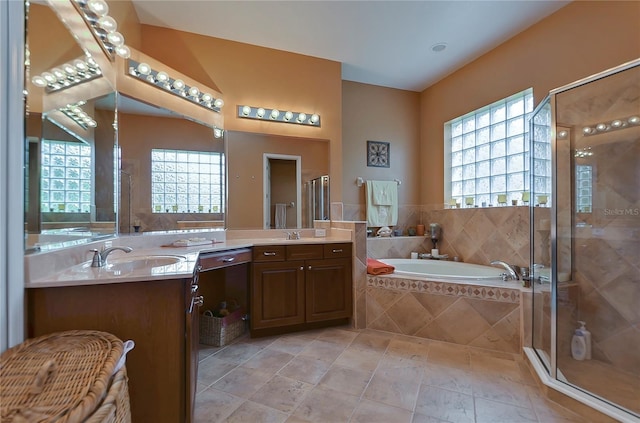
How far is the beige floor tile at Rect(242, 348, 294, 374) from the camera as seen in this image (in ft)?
6.55

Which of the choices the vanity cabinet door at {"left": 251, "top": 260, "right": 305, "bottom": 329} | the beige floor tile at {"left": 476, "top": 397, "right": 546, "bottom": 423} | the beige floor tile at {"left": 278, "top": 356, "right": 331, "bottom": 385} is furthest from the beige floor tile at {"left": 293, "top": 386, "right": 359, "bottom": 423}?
the vanity cabinet door at {"left": 251, "top": 260, "right": 305, "bottom": 329}

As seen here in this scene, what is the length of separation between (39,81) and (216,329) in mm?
1952

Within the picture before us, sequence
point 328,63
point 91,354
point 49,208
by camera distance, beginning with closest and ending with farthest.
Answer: point 91,354 < point 49,208 < point 328,63

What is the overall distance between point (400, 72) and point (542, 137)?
193 centimetres

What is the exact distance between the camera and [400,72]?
3.59 meters

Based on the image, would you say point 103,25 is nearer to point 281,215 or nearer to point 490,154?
point 281,215

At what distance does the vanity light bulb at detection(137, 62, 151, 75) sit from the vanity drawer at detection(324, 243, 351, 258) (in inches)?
81.8

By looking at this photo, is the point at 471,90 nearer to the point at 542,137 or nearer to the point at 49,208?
the point at 542,137

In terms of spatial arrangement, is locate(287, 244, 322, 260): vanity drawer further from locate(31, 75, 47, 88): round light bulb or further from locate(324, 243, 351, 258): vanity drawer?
locate(31, 75, 47, 88): round light bulb

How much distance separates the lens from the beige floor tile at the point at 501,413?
4.88 ft

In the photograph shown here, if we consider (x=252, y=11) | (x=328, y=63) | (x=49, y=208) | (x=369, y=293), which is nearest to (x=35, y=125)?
(x=49, y=208)

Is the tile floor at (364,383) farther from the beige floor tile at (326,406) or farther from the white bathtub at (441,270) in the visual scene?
the white bathtub at (441,270)

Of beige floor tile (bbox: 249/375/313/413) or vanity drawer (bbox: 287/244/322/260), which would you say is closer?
beige floor tile (bbox: 249/375/313/413)

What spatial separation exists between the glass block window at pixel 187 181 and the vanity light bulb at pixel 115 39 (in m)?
0.77
